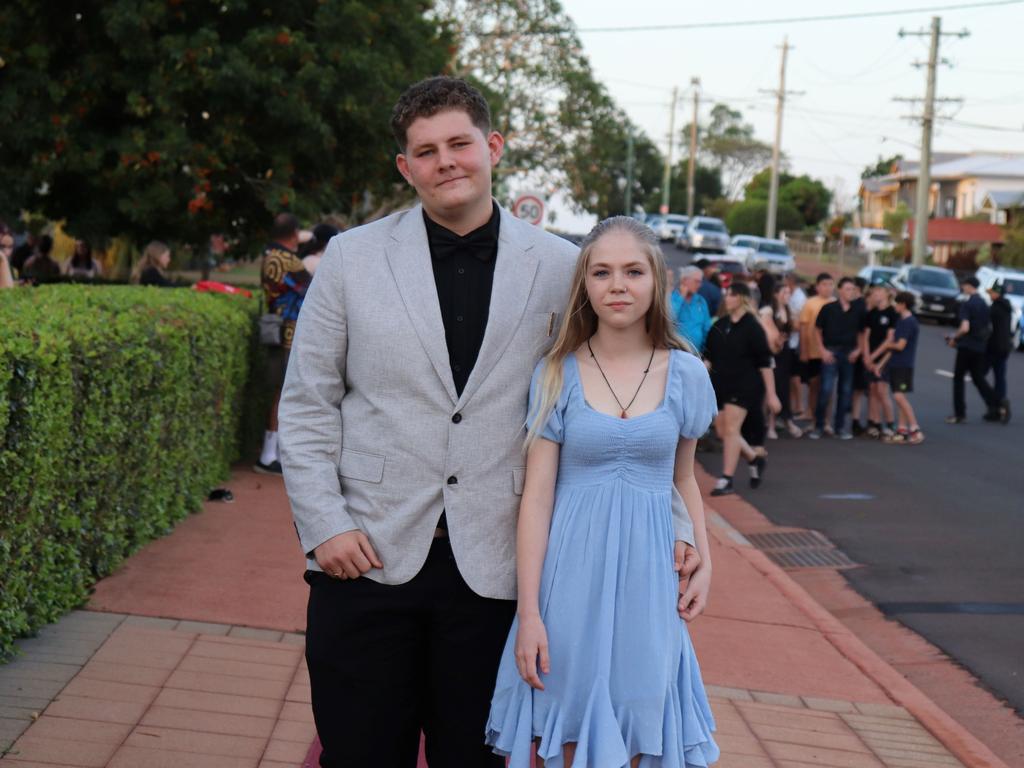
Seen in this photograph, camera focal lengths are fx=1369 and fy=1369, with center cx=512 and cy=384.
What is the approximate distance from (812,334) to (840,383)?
0.70 meters

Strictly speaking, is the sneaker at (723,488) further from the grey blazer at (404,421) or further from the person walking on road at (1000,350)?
the grey blazer at (404,421)

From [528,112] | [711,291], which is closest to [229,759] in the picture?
[711,291]

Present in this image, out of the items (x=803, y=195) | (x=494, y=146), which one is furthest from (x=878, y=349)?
(x=803, y=195)

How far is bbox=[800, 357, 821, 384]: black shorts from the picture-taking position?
16781mm

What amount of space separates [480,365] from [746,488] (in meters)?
9.41

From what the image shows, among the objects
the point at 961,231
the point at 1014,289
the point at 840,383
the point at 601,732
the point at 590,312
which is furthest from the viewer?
the point at 961,231

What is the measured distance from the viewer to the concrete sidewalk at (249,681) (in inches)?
179

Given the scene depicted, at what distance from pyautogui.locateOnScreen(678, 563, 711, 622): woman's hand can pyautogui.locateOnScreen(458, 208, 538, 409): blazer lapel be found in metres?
0.69

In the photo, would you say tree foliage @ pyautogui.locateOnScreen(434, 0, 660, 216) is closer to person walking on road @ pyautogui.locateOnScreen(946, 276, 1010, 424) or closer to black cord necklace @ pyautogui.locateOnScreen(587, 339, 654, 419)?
person walking on road @ pyautogui.locateOnScreen(946, 276, 1010, 424)

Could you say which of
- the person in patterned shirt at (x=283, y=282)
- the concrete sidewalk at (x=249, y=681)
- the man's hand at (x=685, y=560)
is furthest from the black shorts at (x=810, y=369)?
the man's hand at (x=685, y=560)

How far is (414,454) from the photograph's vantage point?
3.19 m

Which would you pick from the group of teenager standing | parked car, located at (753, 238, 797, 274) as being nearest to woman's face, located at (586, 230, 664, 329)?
the group of teenager standing

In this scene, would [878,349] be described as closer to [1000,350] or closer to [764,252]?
[1000,350]

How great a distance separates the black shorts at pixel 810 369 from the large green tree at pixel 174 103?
6400 millimetres
